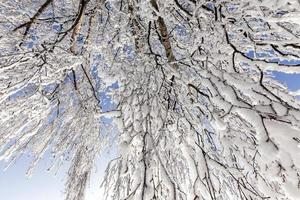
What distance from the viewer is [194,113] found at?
2.96 m

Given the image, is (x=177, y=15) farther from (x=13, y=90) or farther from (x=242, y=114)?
(x=242, y=114)

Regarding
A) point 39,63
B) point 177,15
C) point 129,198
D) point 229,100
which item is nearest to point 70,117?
point 39,63

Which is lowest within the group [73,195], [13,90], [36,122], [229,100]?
[73,195]

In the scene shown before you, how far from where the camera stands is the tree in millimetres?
1935

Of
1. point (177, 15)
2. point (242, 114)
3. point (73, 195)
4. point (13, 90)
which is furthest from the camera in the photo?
point (73, 195)

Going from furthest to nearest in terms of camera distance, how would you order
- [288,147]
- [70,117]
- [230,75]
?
[70,117] → [230,75] → [288,147]

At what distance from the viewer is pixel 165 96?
317 cm

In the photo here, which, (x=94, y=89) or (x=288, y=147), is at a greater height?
(x=288, y=147)

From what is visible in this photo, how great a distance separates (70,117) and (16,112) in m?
1.23

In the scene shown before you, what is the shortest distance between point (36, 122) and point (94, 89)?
983 mm

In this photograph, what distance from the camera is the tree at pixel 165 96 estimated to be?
193 centimetres

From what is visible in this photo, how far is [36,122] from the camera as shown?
147 inches

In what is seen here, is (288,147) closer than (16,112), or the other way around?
(288,147)

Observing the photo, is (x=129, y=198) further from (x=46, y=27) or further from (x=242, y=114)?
(x=46, y=27)
